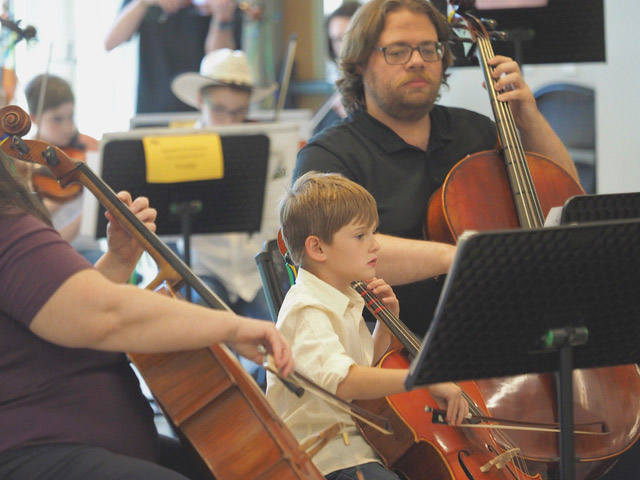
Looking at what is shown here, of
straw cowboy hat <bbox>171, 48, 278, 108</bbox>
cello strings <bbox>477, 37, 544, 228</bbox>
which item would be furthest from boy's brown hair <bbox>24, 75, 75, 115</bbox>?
cello strings <bbox>477, 37, 544, 228</bbox>

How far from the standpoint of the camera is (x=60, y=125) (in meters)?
3.57

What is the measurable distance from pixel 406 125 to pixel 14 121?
1094mm

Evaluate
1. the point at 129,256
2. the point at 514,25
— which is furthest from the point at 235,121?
the point at 129,256

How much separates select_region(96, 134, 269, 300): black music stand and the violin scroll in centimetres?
112

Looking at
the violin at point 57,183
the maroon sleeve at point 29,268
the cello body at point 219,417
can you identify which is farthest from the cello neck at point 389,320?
the violin at point 57,183

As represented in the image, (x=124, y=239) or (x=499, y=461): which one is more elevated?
(x=124, y=239)

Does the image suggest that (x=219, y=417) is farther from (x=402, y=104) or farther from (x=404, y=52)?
(x=404, y=52)

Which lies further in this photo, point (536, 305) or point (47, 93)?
point (47, 93)

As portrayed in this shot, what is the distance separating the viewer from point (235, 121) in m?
3.56

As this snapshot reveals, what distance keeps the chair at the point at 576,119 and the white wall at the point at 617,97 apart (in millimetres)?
58

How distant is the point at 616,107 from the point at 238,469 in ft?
10.00

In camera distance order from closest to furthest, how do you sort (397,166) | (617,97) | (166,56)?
(397,166)
(617,97)
(166,56)

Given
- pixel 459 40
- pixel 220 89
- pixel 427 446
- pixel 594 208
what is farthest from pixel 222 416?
pixel 220 89

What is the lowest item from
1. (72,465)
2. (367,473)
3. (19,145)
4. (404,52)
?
(367,473)
